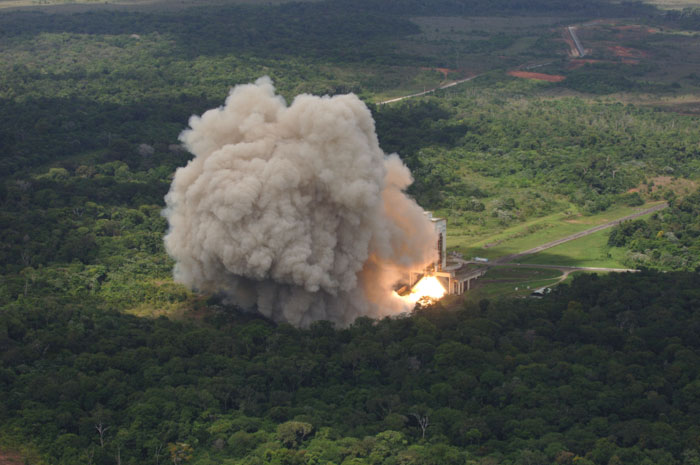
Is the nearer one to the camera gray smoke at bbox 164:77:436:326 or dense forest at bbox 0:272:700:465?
dense forest at bbox 0:272:700:465

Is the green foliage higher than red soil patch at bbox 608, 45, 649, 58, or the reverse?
red soil patch at bbox 608, 45, 649, 58

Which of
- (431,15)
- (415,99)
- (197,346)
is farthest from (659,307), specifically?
(431,15)

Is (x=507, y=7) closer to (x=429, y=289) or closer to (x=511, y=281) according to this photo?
(x=511, y=281)

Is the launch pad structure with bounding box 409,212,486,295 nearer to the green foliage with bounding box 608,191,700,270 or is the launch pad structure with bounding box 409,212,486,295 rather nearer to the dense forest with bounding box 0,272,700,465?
the dense forest with bounding box 0,272,700,465

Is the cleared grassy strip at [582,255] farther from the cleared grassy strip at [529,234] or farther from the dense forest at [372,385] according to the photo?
the dense forest at [372,385]

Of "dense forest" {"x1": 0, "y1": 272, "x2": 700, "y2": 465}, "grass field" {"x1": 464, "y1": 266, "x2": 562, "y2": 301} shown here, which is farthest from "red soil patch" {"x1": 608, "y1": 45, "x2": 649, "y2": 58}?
"dense forest" {"x1": 0, "y1": 272, "x2": 700, "y2": 465}

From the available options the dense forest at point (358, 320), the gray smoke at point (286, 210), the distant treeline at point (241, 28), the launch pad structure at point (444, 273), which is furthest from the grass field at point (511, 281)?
the distant treeline at point (241, 28)
